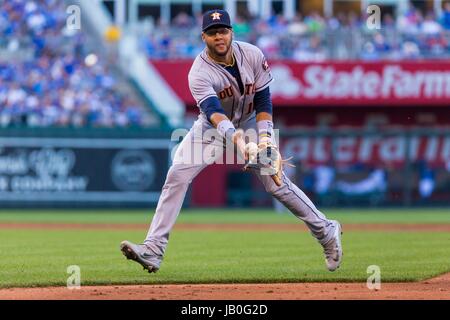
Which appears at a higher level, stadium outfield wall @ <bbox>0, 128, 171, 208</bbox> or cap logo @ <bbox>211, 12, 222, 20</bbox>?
cap logo @ <bbox>211, 12, 222, 20</bbox>

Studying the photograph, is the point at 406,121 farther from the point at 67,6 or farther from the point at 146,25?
the point at 67,6

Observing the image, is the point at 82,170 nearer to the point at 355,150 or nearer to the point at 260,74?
the point at 355,150

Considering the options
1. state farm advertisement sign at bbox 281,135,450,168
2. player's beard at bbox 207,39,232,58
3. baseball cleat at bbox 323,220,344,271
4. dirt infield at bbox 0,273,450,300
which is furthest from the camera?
state farm advertisement sign at bbox 281,135,450,168

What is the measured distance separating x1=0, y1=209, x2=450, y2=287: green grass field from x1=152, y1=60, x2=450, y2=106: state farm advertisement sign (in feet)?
28.0

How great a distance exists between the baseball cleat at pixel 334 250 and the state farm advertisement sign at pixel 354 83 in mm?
17093

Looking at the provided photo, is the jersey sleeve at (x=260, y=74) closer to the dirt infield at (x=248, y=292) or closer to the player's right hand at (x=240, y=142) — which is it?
the player's right hand at (x=240, y=142)

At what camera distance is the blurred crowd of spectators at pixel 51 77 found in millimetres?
23750

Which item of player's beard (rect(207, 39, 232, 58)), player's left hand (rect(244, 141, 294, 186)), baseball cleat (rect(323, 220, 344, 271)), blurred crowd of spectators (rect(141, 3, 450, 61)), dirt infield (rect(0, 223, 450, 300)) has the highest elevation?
blurred crowd of spectators (rect(141, 3, 450, 61))

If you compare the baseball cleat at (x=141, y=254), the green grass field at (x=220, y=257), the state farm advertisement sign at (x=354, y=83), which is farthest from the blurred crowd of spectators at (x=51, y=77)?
the baseball cleat at (x=141, y=254)

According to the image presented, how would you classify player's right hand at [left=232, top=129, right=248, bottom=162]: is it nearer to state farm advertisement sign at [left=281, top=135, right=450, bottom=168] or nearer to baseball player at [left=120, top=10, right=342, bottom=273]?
baseball player at [left=120, top=10, right=342, bottom=273]

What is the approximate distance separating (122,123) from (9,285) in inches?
625

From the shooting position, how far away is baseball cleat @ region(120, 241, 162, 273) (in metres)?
8.27

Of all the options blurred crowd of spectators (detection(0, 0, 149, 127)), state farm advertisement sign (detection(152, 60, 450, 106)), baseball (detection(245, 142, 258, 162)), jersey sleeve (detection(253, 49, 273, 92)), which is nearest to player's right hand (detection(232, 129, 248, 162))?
baseball (detection(245, 142, 258, 162))

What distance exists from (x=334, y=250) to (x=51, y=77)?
16.9 meters
